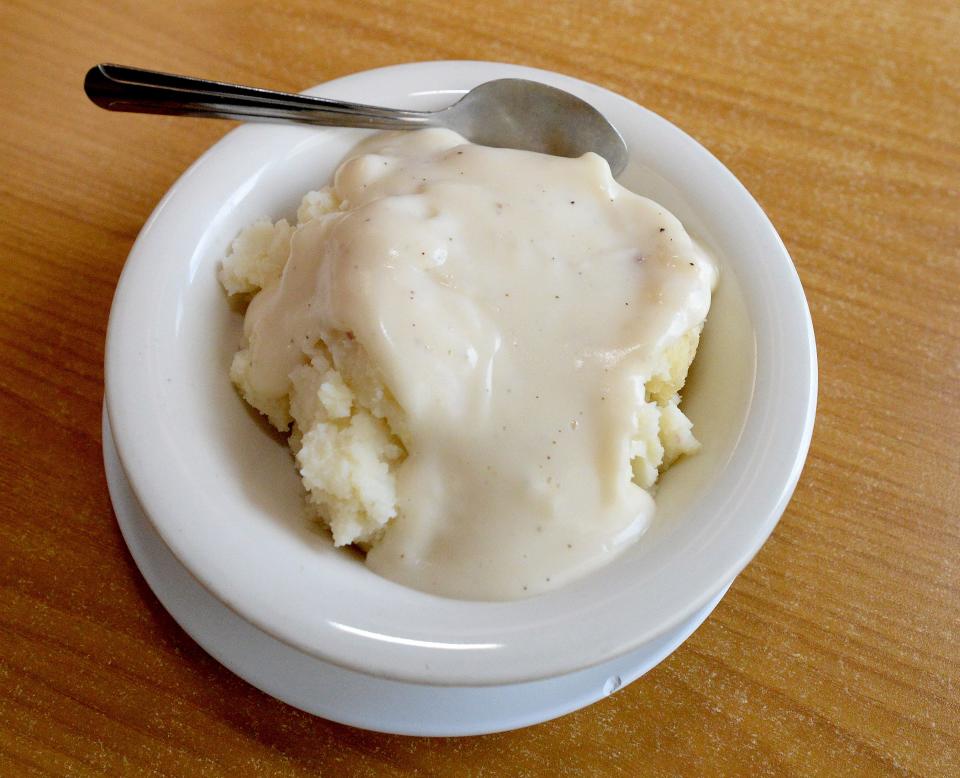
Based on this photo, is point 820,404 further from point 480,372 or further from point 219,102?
point 219,102

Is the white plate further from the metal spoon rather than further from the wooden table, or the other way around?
the metal spoon

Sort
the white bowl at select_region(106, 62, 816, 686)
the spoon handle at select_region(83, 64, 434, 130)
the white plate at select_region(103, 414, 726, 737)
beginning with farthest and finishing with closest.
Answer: the spoon handle at select_region(83, 64, 434, 130), the white plate at select_region(103, 414, 726, 737), the white bowl at select_region(106, 62, 816, 686)

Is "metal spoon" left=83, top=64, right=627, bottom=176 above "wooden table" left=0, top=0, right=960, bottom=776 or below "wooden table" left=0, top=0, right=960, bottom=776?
above

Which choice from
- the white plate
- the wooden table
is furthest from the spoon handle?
the white plate

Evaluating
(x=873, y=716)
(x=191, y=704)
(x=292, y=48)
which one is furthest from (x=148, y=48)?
(x=873, y=716)

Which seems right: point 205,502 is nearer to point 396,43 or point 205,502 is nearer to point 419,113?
point 419,113

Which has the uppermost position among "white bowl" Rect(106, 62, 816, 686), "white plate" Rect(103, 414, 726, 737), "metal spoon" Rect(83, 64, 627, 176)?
"metal spoon" Rect(83, 64, 627, 176)
